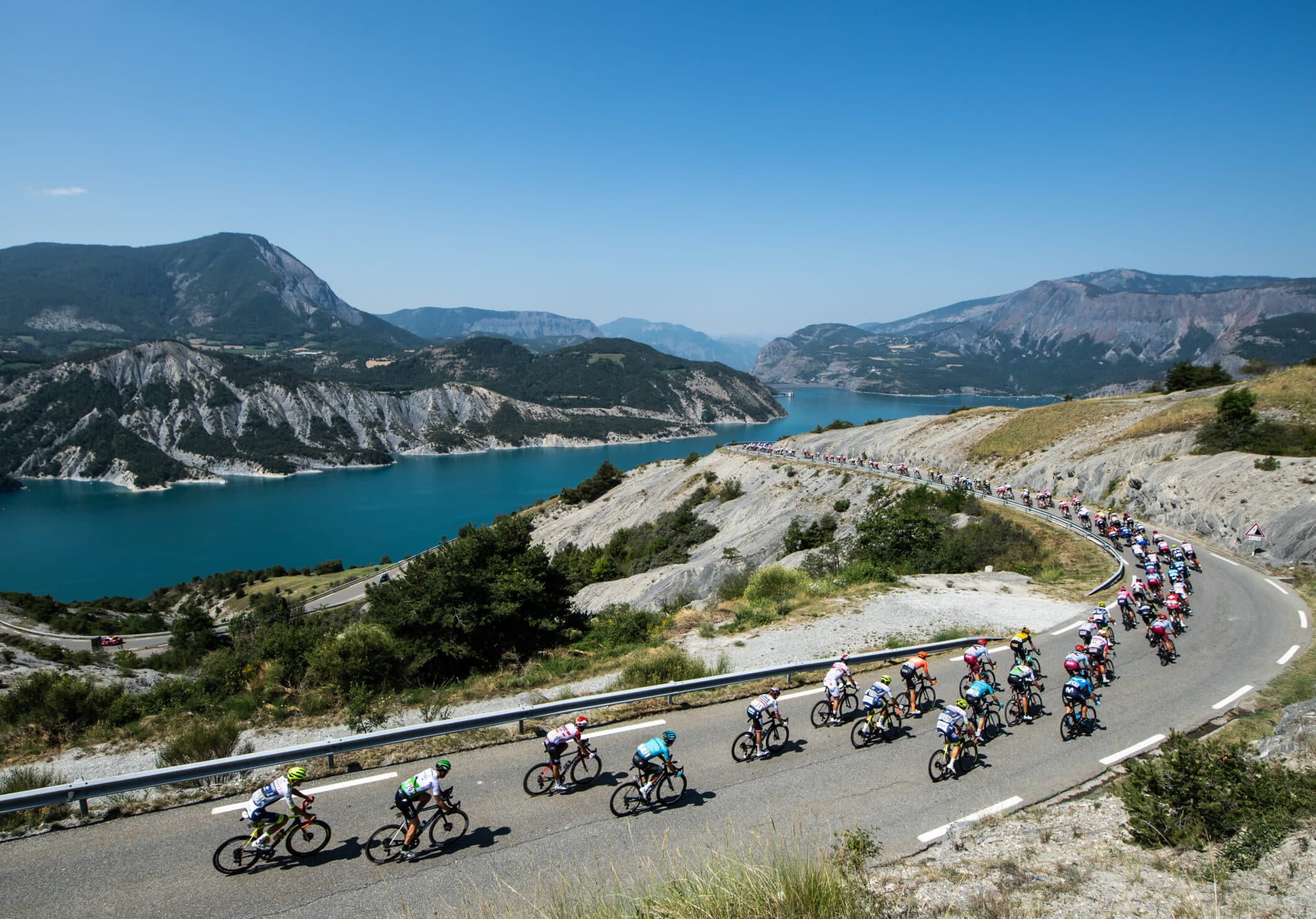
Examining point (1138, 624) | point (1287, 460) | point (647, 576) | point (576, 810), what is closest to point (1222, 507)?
point (1287, 460)

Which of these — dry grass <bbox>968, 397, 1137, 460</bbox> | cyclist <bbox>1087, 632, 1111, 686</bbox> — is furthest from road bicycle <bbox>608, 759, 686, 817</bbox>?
dry grass <bbox>968, 397, 1137, 460</bbox>

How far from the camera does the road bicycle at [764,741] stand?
927 centimetres

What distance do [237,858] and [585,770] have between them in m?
3.79

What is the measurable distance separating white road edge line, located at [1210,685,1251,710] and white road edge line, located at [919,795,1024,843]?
6810mm

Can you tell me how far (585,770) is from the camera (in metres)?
8.32

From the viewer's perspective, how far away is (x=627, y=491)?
239 feet

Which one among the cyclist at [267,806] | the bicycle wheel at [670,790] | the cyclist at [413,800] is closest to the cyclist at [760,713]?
the bicycle wheel at [670,790]

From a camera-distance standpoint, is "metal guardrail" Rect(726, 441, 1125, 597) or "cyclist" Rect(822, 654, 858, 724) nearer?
"cyclist" Rect(822, 654, 858, 724)

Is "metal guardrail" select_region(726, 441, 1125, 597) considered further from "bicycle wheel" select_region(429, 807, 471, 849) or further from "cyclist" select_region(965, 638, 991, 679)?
"bicycle wheel" select_region(429, 807, 471, 849)

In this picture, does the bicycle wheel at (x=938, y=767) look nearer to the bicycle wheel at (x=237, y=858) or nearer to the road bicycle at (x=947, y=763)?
the road bicycle at (x=947, y=763)

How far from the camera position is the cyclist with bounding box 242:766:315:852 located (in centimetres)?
634

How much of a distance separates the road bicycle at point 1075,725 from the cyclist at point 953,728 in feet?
9.14

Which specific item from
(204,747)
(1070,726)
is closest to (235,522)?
(204,747)

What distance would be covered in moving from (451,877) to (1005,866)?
221 inches
